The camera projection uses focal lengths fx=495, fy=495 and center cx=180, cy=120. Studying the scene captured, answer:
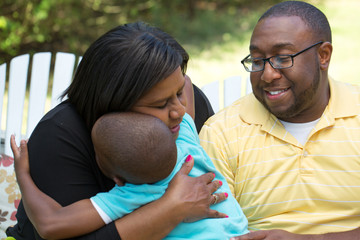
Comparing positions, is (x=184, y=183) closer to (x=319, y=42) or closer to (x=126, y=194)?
(x=126, y=194)

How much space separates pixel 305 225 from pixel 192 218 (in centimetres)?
66

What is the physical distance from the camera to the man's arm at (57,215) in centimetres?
198

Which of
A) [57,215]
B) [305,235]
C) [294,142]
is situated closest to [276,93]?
[294,142]

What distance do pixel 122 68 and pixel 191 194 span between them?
609 mm

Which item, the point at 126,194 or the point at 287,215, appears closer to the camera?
the point at 126,194

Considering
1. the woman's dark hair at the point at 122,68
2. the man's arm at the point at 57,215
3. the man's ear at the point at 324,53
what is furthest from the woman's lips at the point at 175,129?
the man's ear at the point at 324,53

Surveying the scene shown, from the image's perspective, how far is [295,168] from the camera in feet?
8.11

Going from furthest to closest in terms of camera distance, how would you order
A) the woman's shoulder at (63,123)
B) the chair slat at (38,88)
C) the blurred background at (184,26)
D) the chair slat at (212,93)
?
the blurred background at (184,26)
the chair slat at (38,88)
the chair slat at (212,93)
the woman's shoulder at (63,123)

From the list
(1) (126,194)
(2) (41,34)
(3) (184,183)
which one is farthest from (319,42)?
(2) (41,34)

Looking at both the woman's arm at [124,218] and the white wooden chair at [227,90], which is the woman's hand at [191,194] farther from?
the white wooden chair at [227,90]

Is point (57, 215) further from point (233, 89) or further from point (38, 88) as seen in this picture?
point (38, 88)

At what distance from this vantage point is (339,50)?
830 cm

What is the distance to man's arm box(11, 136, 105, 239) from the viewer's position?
1978 millimetres

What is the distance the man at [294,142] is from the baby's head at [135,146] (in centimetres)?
61
